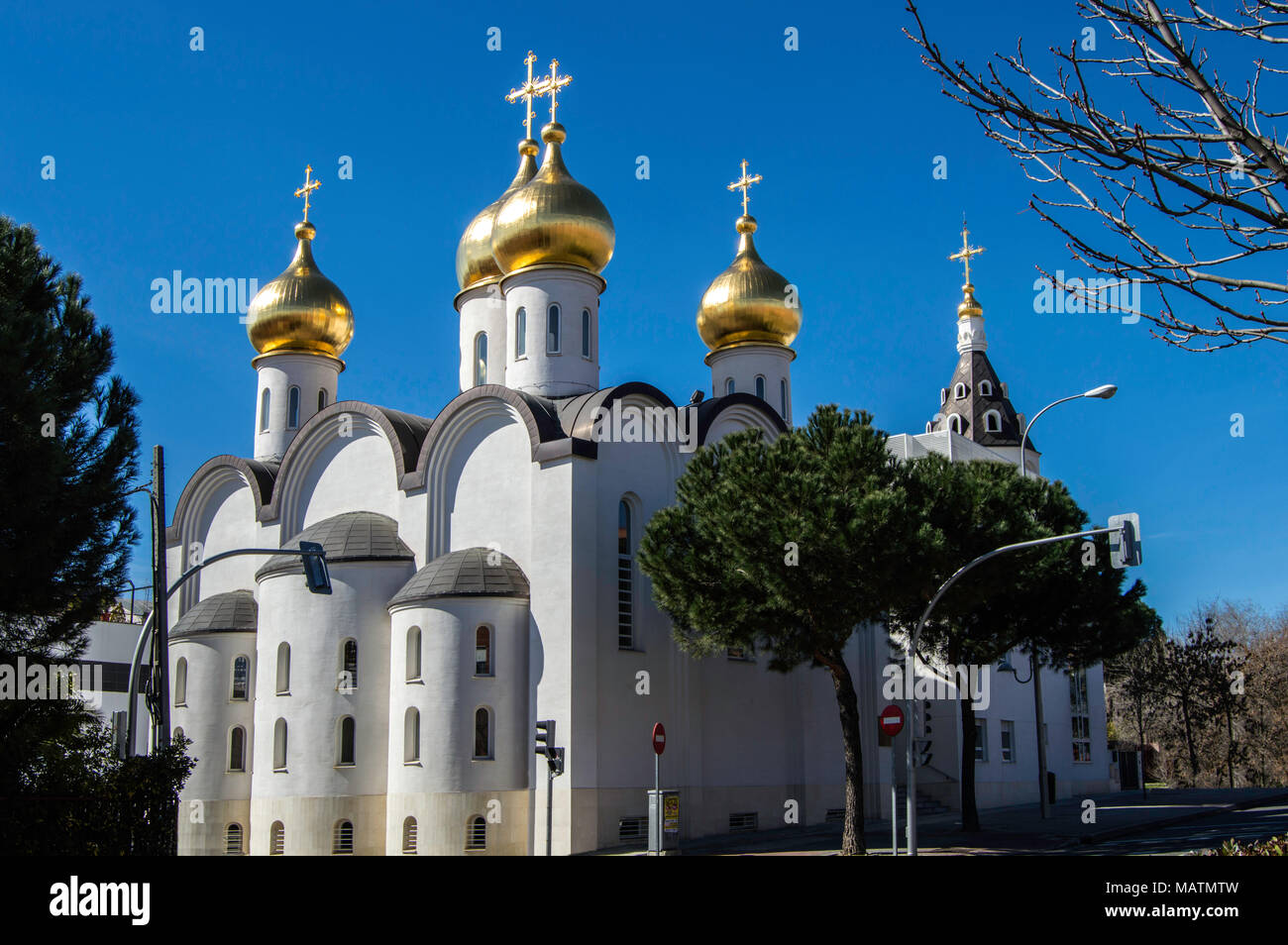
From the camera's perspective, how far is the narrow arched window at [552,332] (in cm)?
3072

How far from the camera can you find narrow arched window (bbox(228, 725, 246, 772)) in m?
29.6

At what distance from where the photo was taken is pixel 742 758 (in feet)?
96.3

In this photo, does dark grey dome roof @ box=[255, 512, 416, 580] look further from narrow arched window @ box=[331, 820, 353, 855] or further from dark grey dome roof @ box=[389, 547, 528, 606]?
narrow arched window @ box=[331, 820, 353, 855]

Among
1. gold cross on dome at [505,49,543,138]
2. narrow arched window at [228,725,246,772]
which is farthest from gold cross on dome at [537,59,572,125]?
narrow arched window at [228,725,246,772]

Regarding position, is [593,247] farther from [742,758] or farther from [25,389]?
[25,389]

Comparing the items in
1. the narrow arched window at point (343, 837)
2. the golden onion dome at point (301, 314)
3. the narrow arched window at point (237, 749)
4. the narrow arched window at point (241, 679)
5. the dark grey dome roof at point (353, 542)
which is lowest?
the narrow arched window at point (343, 837)

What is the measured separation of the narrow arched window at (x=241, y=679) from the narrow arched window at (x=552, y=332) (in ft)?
35.3

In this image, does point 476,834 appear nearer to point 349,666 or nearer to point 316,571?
point 349,666

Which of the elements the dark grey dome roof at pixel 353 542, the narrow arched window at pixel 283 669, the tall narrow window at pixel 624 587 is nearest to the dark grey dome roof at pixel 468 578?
the dark grey dome roof at pixel 353 542

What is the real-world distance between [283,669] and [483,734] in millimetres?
5425

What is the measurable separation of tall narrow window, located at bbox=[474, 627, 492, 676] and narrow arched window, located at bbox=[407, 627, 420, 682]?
4.31ft

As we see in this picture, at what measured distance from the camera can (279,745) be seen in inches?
1094

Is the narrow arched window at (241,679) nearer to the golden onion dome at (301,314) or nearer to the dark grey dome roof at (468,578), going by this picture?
the dark grey dome roof at (468,578)
